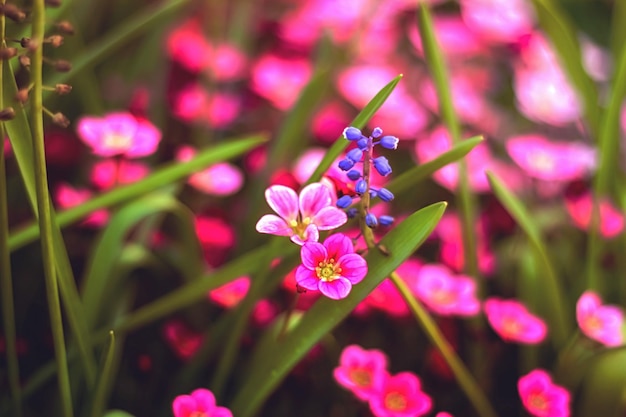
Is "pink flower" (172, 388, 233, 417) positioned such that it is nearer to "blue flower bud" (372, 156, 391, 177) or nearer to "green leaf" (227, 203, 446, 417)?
"green leaf" (227, 203, 446, 417)

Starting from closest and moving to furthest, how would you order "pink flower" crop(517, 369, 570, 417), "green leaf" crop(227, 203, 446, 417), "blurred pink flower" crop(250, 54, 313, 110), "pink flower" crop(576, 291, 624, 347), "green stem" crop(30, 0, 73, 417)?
"green stem" crop(30, 0, 73, 417) < "green leaf" crop(227, 203, 446, 417) < "pink flower" crop(517, 369, 570, 417) < "pink flower" crop(576, 291, 624, 347) < "blurred pink flower" crop(250, 54, 313, 110)

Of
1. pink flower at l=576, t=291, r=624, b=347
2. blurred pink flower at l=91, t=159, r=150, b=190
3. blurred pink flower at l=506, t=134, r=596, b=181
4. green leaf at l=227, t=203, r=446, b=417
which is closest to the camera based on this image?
green leaf at l=227, t=203, r=446, b=417

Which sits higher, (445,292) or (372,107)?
(372,107)

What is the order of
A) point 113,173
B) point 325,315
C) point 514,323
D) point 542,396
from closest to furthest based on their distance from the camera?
point 325,315, point 542,396, point 514,323, point 113,173

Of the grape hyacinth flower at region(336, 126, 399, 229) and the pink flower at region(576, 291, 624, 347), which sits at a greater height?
the grape hyacinth flower at region(336, 126, 399, 229)

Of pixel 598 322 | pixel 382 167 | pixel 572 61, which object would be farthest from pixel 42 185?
pixel 572 61

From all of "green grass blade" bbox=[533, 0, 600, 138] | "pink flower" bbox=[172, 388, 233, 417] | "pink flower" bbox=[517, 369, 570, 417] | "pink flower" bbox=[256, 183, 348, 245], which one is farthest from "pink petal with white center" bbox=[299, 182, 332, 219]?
"green grass blade" bbox=[533, 0, 600, 138]

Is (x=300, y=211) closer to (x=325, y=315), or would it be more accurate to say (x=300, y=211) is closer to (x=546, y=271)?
(x=325, y=315)
